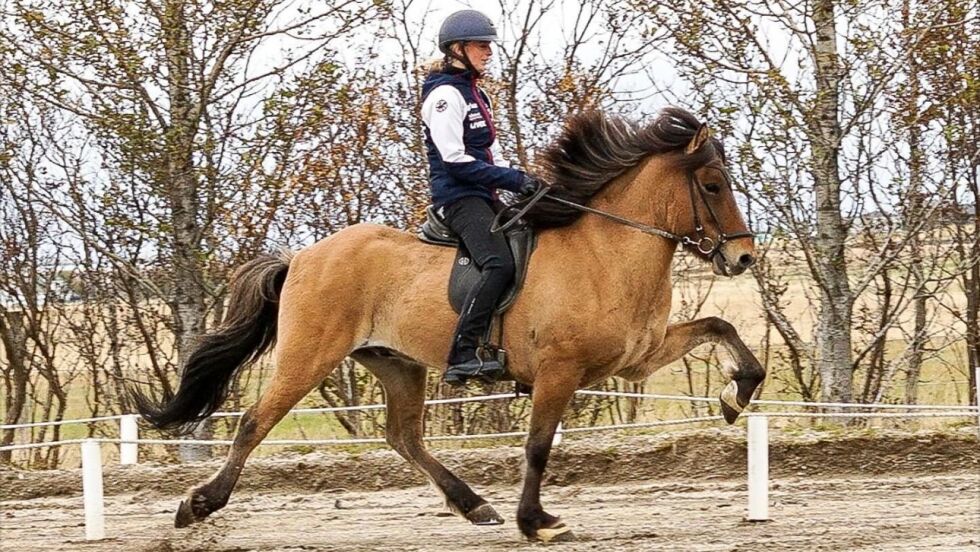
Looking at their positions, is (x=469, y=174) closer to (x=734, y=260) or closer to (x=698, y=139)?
(x=698, y=139)

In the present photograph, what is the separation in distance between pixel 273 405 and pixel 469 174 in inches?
69.1

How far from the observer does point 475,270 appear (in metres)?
7.43

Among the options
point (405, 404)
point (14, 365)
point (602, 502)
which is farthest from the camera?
point (14, 365)

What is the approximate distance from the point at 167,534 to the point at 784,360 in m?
7.24

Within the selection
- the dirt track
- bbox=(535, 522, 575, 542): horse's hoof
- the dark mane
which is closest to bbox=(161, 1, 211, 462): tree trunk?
the dirt track

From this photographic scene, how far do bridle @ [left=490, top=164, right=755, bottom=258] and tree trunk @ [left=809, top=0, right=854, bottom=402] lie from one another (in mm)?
4108

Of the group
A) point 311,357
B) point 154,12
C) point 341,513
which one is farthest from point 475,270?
point 154,12

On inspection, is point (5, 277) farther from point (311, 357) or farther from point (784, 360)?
point (784, 360)

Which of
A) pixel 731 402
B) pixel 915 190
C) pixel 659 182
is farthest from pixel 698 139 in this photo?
pixel 915 190

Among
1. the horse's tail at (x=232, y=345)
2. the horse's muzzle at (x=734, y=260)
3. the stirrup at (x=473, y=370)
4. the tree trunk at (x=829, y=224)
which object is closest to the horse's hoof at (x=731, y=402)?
the horse's muzzle at (x=734, y=260)

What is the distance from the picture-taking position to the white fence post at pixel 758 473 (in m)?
7.64

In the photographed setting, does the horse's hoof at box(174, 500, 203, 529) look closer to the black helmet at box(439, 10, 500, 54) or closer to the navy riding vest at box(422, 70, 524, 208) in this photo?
the navy riding vest at box(422, 70, 524, 208)

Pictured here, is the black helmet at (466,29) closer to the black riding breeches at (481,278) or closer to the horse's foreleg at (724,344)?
the black riding breeches at (481,278)

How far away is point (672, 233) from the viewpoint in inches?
289
